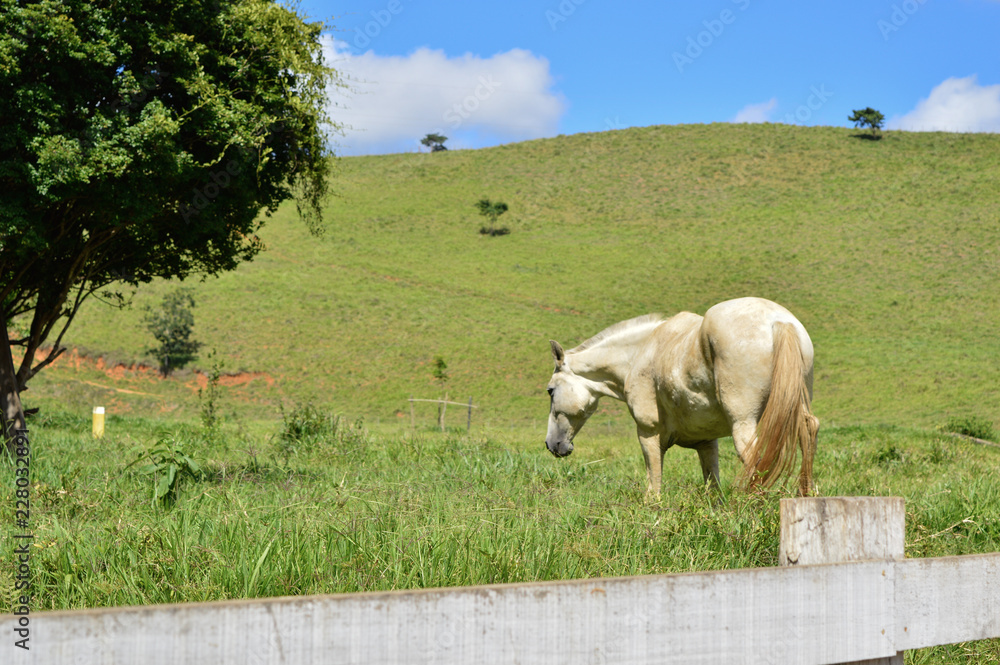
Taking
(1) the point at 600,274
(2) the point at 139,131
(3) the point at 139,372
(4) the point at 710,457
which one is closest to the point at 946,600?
(4) the point at 710,457

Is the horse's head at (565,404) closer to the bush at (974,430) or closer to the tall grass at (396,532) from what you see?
the tall grass at (396,532)

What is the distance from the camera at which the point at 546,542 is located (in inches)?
160

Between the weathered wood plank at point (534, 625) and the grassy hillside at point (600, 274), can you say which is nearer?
the weathered wood plank at point (534, 625)

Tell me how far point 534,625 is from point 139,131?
882 centimetres

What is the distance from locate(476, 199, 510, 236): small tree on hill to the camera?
6838cm

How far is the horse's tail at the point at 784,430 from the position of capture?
205 inches

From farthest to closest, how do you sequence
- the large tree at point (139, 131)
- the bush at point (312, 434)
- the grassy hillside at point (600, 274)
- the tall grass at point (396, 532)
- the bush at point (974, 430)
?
the grassy hillside at point (600, 274)
the bush at point (974, 430)
the bush at point (312, 434)
the large tree at point (139, 131)
the tall grass at point (396, 532)

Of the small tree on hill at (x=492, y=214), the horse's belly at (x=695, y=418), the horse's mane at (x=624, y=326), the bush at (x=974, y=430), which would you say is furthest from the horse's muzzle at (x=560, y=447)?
the small tree on hill at (x=492, y=214)

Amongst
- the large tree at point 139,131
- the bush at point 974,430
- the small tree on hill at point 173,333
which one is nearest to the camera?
the large tree at point 139,131

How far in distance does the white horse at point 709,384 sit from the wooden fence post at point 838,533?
265cm

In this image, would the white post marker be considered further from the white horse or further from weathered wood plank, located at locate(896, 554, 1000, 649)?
weathered wood plank, located at locate(896, 554, 1000, 649)

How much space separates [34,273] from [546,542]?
34.5ft

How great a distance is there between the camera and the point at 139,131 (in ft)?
29.0

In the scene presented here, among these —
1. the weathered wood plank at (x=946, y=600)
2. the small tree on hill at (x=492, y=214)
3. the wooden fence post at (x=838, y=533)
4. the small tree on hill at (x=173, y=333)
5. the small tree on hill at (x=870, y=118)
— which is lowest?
the weathered wood plank at (x=946, y=600)
